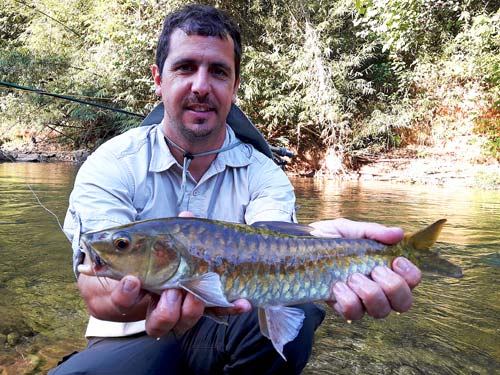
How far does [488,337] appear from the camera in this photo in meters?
3.18

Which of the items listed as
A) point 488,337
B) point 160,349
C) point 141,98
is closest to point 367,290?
point 160,349

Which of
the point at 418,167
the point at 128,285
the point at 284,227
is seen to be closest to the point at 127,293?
the point at 128,285

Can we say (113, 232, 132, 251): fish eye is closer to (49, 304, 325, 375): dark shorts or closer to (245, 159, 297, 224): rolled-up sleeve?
(49, 304, 325, 375): dark shorts

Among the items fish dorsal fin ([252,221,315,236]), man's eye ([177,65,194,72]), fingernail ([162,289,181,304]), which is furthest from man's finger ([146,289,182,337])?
man's eye ([177,65,194,72])

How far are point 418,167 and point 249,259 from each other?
16.0 metres

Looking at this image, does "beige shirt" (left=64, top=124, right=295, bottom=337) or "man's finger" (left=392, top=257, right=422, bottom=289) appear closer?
"man's finger" (left=392, top=257, right=422, bottom=289)

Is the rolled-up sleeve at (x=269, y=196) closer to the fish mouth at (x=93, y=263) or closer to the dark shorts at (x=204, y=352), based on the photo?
the dark shorts at (x=204, y=352)

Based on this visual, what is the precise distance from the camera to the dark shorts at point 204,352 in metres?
2.14

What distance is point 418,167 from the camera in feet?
54.5

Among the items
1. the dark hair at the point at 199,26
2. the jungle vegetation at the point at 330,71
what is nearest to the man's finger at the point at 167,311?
the dark hair at the point at 199,26

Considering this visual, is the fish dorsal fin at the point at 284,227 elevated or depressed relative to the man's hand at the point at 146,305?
elevated

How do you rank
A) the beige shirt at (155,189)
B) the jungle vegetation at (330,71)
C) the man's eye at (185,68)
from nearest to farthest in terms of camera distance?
the beige shirt at (155,189), the man's eye at (185,68), the jungle vegetation at (330,71)

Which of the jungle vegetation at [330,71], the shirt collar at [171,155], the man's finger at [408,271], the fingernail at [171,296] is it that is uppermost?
the jungle vegetation at [330,71]

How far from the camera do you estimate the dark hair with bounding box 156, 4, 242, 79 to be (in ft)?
8.87
